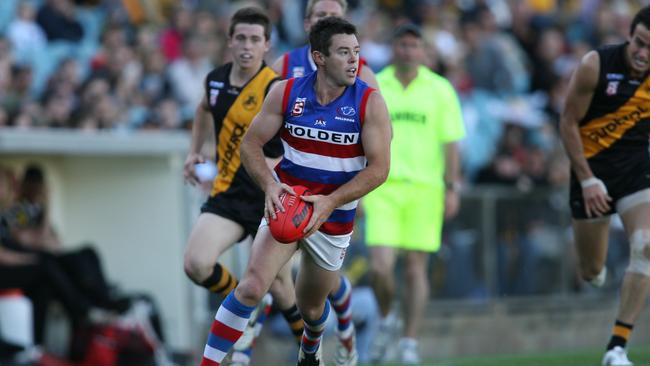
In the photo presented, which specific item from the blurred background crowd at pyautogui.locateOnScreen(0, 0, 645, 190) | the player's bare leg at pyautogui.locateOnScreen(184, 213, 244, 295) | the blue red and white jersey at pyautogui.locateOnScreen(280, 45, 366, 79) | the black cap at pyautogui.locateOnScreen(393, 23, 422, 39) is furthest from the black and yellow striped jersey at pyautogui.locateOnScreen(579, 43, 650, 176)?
the blurred background crowd at pyautogui.locateOnScreen(0, 0, 645, 190)

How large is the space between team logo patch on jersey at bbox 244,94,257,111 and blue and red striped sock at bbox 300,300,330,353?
154 centimetres

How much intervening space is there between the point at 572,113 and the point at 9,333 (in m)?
6.45

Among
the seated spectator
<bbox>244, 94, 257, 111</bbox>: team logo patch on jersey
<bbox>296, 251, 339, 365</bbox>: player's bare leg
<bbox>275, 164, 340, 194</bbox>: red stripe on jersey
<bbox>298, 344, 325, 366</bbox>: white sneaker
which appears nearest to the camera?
<bbox>275, 164, 340, 194</bbox>: red stripe on jersey

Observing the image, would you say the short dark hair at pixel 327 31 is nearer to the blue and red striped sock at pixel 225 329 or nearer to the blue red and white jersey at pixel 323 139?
the blue red and white jersey at pixel 323 139

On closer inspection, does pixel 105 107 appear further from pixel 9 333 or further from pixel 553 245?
pixel 553 245

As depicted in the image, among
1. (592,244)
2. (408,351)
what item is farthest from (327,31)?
(408,351)

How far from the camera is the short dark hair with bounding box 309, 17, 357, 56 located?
7.61m

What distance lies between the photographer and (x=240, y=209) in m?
8.98

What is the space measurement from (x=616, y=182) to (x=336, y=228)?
2430 millimetres

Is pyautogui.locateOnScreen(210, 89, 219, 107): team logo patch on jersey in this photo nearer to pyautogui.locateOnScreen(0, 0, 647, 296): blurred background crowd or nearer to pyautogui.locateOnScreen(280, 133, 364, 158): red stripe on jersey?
pyautogui.locateOnScreen(280, 133, 364, 158): red stripe on jersey

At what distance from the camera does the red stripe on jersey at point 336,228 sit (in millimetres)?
7816

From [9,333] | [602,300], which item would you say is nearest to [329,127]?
[9,333]

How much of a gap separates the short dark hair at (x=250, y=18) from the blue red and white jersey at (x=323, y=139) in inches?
52.8

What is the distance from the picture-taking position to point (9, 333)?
12891 millimetres
